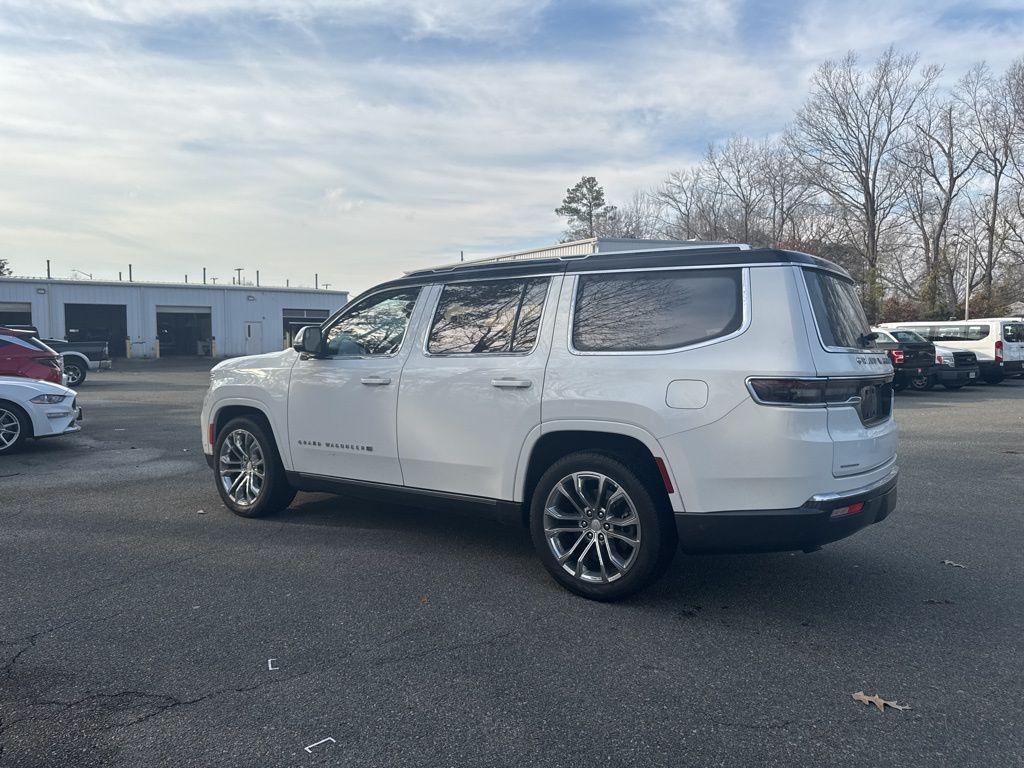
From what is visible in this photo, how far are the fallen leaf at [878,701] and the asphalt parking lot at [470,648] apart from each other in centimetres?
4

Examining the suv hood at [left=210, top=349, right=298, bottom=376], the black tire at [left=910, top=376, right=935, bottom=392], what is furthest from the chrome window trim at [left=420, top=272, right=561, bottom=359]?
the black tire at [left=910, top=376, right=935, bottom=392]

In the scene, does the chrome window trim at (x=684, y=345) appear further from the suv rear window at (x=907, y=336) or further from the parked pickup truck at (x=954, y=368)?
the suv rear window at (x=907, y=336)

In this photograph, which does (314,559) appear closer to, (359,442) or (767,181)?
(359,442)

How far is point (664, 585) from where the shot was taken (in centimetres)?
484

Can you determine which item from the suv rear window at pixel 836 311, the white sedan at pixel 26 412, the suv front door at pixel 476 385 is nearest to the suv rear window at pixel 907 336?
the suv rear window at pixel 836 311

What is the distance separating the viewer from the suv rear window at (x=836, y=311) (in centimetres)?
420

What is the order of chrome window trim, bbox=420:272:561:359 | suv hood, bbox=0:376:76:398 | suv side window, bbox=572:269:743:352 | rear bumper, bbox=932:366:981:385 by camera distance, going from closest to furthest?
suv side window, bbox=572:269:743:352, chrome window trim, bbox=420:272:561:359, suv hood, bbox=0:376:76:398, rear bumper, bbox=932:366:981:385

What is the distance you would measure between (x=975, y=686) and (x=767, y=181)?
46.0 metres

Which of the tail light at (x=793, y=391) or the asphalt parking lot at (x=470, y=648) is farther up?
the tail light at (x=793, y=391)

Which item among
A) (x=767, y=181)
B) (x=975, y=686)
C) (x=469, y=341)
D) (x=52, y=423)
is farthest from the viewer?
(x=767, y=181)

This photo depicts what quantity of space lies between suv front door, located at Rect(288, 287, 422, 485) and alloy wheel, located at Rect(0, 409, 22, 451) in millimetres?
6006

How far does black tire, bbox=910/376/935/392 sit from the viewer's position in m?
19.0

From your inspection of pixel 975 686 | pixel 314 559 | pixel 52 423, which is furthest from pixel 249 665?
pixel 52 423

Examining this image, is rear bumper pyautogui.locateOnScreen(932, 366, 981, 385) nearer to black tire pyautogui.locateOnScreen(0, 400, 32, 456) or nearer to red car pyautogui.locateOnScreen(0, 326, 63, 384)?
black tire pyautogui.locateOnScreen(0, 400, 32, 456)
